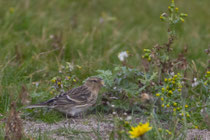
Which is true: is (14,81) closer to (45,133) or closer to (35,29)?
(45,133)

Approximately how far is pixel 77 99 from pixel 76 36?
3405 millimetres

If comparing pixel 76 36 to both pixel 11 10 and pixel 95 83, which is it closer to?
pixel 11 10

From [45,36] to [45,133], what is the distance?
435 cm

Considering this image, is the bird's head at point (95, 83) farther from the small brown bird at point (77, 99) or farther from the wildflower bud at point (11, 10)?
the wildflower bud at point (11, 10)

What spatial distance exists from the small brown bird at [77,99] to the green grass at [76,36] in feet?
0.49

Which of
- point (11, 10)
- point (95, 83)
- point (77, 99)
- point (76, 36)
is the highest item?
point (95, 83)

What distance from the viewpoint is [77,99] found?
18.8ft

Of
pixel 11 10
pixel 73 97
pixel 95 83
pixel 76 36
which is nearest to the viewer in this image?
pixel 73 97

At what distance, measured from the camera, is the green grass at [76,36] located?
22.4ft

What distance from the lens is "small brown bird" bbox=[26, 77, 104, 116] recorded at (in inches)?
219

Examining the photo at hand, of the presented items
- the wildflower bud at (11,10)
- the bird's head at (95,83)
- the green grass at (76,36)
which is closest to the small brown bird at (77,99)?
the bird's head at (95,83)

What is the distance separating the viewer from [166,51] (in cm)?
530

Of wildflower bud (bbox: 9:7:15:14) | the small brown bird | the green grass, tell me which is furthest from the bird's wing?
wildflower bud (bbox: 9:7:15:14)

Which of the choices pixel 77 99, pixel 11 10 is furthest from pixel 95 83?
pixel 11 10
